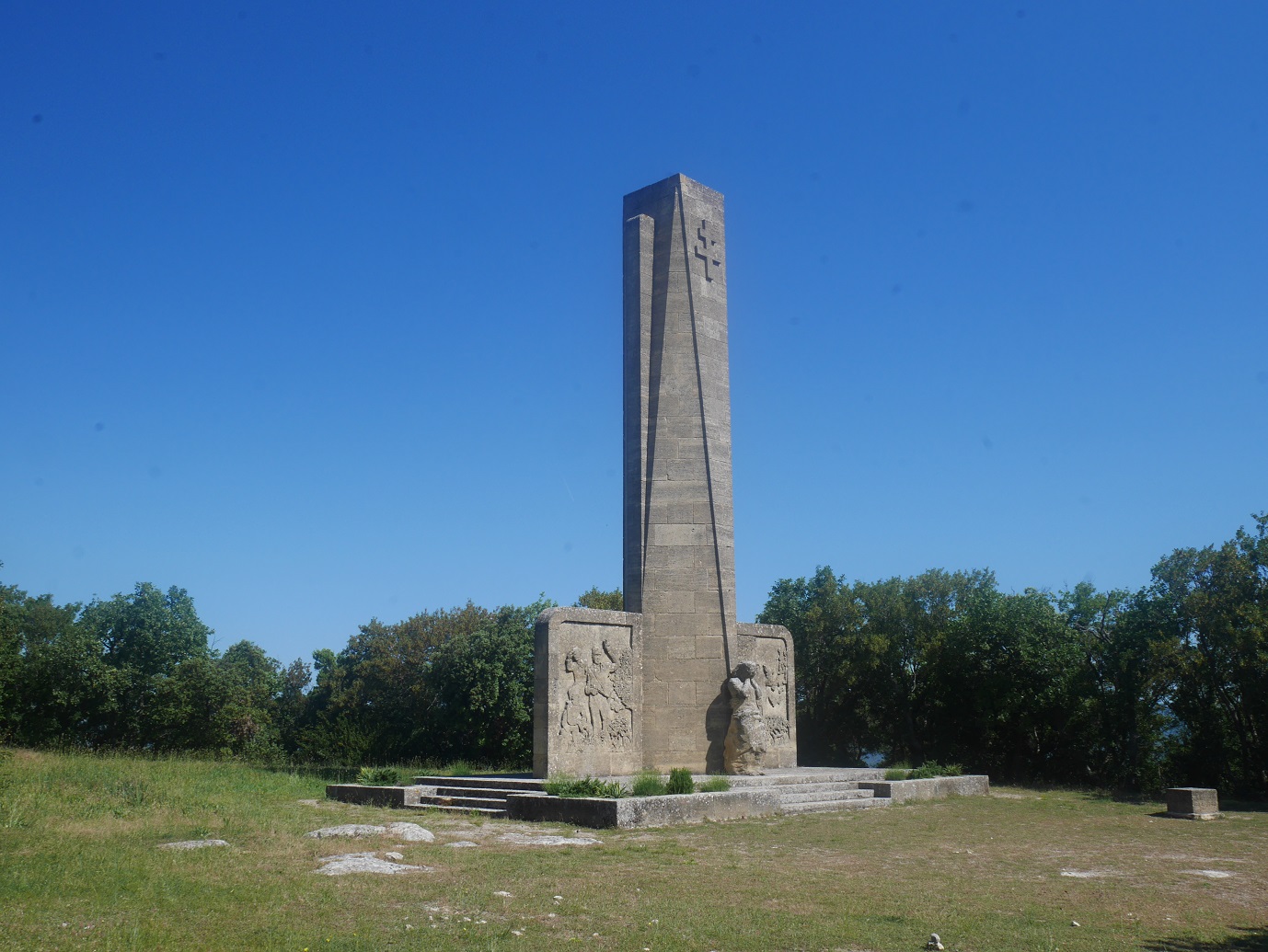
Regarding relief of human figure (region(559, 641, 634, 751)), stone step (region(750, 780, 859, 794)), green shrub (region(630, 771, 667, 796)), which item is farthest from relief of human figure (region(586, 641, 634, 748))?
green shrub (region(630, 771, 667, 796))

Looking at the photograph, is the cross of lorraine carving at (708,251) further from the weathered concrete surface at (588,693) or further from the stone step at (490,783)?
the stone step at (490,783)

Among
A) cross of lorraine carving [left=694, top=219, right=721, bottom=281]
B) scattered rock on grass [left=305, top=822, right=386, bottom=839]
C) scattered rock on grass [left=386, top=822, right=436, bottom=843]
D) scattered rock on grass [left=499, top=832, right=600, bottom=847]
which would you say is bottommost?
scattered rock on grass [left=499, top=832, right=600, bottom=847]

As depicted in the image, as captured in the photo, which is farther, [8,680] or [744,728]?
[8,680]

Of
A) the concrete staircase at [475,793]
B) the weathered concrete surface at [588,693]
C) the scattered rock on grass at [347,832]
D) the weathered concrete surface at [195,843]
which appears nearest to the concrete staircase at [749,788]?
the concrete staircase at [475,793]

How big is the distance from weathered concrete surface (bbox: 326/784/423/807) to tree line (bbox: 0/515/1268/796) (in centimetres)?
1039

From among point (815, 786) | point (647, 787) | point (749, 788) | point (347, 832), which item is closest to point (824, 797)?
point (815, 786)

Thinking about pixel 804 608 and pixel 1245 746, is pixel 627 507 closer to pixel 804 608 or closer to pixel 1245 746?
pixel 804 608

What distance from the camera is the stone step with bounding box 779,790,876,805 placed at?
14891mm

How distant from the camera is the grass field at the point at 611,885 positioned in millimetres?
6293

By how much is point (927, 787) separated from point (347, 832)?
10.5 metres

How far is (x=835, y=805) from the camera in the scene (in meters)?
15.0

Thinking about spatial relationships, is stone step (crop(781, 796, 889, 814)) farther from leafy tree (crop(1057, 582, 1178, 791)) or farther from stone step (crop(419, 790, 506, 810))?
leafy tree (crop(1057, 582, 1178, 791))

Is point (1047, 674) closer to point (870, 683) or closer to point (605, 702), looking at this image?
point (870, 683)

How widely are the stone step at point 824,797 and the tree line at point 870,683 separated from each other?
864 cm
